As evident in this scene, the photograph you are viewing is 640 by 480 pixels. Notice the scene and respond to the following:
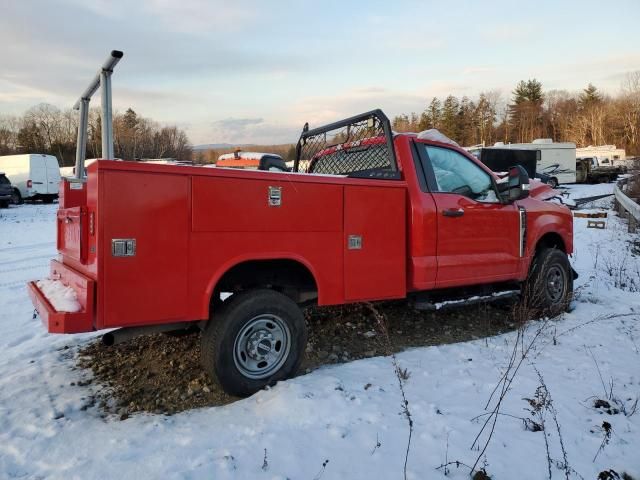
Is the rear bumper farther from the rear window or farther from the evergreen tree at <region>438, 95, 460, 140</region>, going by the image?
the evergreen tree at <region>438, 95, 460, 140</region>

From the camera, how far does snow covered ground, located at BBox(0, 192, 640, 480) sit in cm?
265

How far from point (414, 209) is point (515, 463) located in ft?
7.44

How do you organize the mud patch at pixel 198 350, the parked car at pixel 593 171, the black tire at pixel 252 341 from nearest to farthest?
the black tire at pixel 252 341 → the mud patch at pixel 198 350 → the parked car at pixel 593 171

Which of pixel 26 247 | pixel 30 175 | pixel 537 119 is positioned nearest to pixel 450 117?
pixel 537 119

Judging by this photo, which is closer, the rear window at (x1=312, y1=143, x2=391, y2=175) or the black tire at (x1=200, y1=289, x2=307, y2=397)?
the black tire at (x1=200, y1=289, x2=307, y2=397)

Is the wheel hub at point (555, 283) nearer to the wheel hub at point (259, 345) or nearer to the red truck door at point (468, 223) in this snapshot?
the red truck door at point (468, 223)

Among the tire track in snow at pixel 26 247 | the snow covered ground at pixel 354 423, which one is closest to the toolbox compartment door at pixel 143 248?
the snow covered ground at pixel 354 423

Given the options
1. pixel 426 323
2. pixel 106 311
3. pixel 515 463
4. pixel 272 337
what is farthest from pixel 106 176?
pixel 426 323

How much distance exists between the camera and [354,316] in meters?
5.50

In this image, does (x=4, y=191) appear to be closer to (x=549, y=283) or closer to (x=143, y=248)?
(x=143, y=248)

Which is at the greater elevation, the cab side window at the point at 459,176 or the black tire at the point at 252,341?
the cab side window at the point at 459,176

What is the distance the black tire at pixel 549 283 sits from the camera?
557cm

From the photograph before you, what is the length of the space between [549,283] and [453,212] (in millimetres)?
2075

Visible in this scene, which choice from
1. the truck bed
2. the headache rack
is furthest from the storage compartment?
the headache rack
